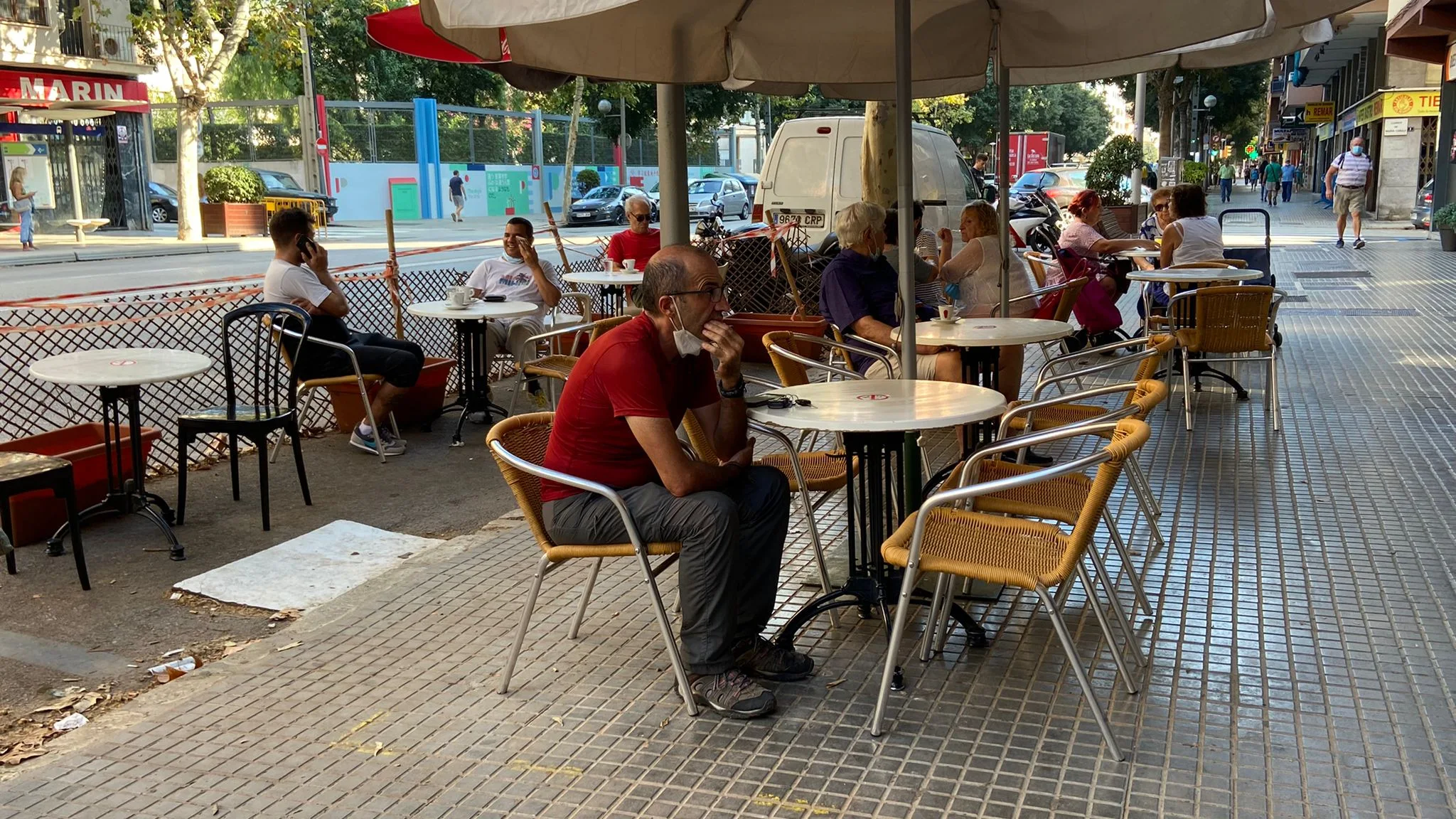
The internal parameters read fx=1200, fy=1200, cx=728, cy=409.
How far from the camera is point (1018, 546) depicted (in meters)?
3.53

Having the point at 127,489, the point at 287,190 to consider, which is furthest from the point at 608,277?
the point at 287,190

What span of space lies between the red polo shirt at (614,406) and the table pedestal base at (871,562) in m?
0.67

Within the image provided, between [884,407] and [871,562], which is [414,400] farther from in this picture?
[884,407]

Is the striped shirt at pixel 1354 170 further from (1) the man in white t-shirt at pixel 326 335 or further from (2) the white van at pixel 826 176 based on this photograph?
(1) the man in white t-shirt at pixel 326 335

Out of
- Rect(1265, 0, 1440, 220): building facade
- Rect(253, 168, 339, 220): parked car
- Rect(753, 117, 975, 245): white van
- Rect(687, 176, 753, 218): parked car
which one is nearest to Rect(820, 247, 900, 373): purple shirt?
Rect(753, 117, 975, 245): white van

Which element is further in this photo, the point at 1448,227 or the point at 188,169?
the point at 188,169

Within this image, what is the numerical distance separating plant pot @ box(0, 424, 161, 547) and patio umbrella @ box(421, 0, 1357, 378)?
9.22ft

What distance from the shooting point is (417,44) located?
661 centimetres

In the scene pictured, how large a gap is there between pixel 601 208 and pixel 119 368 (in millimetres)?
31037

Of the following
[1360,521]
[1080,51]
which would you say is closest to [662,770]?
[1360,521]

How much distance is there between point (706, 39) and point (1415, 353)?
7140mm

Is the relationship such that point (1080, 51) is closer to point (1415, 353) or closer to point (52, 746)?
point (52, 746)

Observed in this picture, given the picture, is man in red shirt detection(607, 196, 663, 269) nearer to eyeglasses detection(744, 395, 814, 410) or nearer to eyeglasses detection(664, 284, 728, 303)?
eyeglasses detection(744, 395, 814, 410)

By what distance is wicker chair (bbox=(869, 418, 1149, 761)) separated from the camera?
319cm
